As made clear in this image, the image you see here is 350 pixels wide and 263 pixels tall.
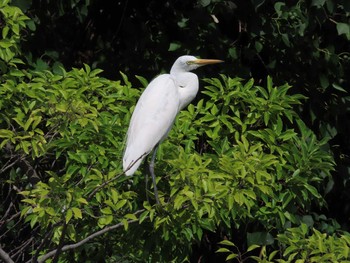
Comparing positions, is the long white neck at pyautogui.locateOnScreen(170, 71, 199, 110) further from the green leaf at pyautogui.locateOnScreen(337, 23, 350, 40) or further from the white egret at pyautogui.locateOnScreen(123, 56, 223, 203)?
the green leaf at pyautogui.locateOnScreen(337, 23, 350, 40)

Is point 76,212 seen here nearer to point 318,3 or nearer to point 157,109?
point 157,109

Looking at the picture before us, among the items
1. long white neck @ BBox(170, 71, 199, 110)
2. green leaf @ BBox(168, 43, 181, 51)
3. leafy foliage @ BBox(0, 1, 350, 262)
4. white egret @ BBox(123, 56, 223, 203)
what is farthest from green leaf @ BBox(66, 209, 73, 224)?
green leaf @ BBox(168, 43, 181, 51)

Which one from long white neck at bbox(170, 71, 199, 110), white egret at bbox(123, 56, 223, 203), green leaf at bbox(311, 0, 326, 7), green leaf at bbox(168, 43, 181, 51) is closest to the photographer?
white egret at bbox(123, 56, 223, 203)

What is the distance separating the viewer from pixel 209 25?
439 cm

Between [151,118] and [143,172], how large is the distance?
22 centimetres

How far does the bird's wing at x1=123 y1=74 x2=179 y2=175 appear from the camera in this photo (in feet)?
11.2

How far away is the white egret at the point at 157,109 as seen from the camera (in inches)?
134

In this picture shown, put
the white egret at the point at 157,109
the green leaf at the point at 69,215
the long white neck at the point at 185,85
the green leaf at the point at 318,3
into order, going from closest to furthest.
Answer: the green leaf at the point at 69,215 → the white egret at the point at 157,109 → the long white neck at the point at 185,85 → the green leaf at the point at 318,3

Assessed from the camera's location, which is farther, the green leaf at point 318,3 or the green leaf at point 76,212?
the green leaf at point 318,3

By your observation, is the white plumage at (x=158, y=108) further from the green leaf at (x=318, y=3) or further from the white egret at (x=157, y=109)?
the green leaf at (x=318, y=3)

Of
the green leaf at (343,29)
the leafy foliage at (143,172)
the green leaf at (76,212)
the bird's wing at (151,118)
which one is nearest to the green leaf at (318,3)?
the green leaf at (343,29)

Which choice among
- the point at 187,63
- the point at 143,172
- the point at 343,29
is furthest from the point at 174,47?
the point at 143,172

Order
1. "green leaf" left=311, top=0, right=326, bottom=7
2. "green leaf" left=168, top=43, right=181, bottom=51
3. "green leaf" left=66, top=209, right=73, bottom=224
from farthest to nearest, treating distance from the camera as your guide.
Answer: "green leaf" left=168, top=43, right=181, bottom=51
"green leaf" left=311, top=0, right=326, bottom=7
"green leaf" left=66, top=209, right=73, bottom=224

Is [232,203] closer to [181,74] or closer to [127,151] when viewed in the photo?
[127,151]
